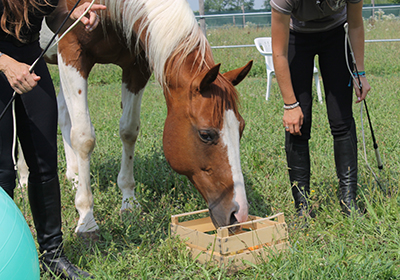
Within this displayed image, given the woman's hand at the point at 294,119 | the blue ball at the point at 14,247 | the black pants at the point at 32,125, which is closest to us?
the blue ball at the point at 14,247

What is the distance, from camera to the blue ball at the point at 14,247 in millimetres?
1428

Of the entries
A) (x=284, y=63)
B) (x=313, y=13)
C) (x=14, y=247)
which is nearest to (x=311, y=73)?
(x=284, y=63)

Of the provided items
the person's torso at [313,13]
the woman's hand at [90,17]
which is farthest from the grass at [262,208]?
the woman's hand at [90,17]

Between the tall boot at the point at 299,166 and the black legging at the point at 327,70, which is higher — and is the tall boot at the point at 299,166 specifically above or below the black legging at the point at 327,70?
below

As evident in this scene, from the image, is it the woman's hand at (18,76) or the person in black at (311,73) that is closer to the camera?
the woman's hand at (18,76)

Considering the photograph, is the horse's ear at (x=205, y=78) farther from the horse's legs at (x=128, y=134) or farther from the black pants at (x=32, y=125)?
the horse's legs at (x=128, y=134)

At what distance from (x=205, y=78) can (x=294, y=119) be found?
2.56 ft

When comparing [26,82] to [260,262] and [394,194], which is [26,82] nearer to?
[260,262]

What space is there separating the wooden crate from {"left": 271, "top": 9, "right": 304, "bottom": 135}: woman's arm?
65 centimetres

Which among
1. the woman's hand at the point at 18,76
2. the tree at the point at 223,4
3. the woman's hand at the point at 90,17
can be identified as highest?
the woman's hand at the point at 90,17

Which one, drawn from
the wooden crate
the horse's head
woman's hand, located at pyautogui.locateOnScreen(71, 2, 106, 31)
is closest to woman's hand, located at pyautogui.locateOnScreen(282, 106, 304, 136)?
the horse's head

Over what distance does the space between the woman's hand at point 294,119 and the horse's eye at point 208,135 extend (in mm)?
677

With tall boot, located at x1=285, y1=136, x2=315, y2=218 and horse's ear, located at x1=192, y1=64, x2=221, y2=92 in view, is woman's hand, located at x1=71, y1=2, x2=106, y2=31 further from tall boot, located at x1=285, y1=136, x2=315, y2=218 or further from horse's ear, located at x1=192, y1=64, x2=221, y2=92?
tall boot, located at x1=285, y1=136, x2=315, y2=218

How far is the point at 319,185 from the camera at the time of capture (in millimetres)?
3100
